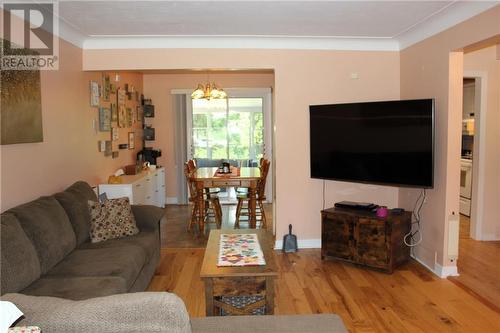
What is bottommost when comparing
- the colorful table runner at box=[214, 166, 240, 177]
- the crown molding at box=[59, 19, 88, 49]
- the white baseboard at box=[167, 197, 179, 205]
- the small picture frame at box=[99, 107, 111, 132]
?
the white baseboard at box=[167, 197, 179, 205]

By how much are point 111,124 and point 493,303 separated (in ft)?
16.3

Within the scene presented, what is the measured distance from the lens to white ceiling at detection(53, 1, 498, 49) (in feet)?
11.9

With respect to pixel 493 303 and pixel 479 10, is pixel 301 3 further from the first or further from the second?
pixel 493 303

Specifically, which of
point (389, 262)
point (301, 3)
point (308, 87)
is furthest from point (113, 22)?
point (389, 262)

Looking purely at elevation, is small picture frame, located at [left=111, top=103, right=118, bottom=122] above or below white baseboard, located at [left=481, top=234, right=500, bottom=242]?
above

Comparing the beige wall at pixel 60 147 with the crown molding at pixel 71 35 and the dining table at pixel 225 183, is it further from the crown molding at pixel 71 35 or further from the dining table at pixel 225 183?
the dining table at pixel 225 183

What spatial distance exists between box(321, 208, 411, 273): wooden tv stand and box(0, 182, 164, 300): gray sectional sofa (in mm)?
1913

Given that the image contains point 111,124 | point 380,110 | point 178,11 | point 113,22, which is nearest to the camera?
point 178,11

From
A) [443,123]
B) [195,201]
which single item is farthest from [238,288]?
[195,201]

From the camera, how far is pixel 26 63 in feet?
11.6

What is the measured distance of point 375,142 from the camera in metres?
4.53

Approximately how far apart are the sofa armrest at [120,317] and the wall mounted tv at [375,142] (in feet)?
10.7

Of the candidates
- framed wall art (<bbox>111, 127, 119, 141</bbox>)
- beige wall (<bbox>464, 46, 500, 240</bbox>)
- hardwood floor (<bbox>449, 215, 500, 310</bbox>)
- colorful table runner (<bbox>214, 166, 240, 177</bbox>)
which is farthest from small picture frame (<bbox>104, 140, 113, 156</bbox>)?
beige wall (<bbox>464, 46, 500, 240</bbox>)

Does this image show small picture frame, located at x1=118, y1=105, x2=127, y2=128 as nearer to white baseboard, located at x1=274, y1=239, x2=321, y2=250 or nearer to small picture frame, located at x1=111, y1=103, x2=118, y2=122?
small picture frame, located at x1=111, y1=103, x2=118, y2=122
